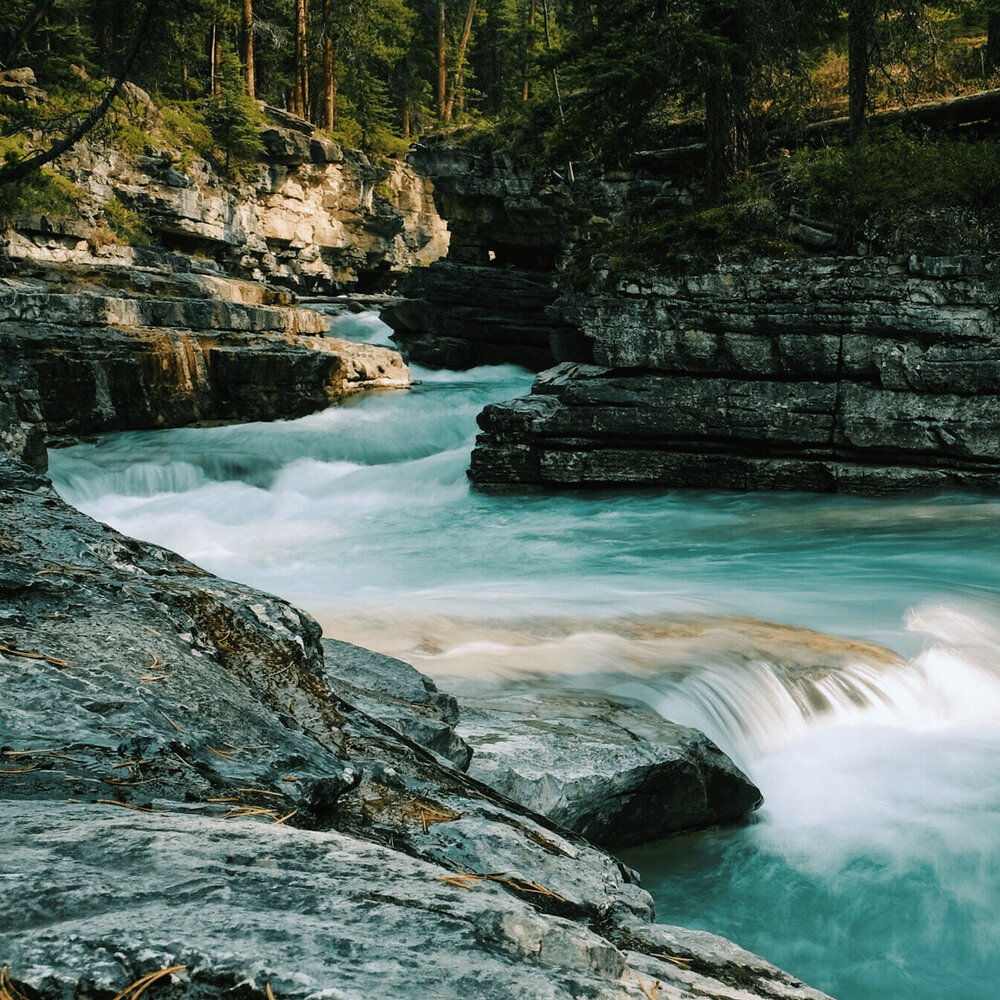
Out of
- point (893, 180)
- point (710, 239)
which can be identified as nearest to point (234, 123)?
point (710, 239)

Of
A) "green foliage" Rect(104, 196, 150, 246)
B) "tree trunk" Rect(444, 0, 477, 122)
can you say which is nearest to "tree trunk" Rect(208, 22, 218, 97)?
"green foliage" Rect(104, 196, 150, 246)

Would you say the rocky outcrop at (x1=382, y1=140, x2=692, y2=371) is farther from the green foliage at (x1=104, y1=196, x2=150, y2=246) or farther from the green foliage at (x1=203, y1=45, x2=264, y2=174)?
the green foliage at (x1=203, y1=45, x2=264, y2=174)

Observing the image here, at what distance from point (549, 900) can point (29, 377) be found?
15572mm

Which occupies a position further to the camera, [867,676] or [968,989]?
[867,676]

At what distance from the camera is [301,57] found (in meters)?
33.1

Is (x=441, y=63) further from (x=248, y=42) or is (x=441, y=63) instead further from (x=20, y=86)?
(x=20, y=86)

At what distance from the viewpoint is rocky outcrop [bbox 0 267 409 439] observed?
606 inches

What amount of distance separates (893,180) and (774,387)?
11.9 feet

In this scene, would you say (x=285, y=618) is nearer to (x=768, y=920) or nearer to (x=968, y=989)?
(x=768, y=920)

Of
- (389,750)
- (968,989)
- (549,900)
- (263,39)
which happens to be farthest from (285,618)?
(263,39)

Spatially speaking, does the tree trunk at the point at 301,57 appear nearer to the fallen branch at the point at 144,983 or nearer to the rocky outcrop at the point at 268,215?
the rocky outcrop at the point at 268,215

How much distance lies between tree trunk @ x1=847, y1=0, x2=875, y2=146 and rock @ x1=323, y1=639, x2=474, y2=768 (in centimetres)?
1390

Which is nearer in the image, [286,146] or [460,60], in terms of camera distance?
[286,146]

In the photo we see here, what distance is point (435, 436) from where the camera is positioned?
17109 mm
